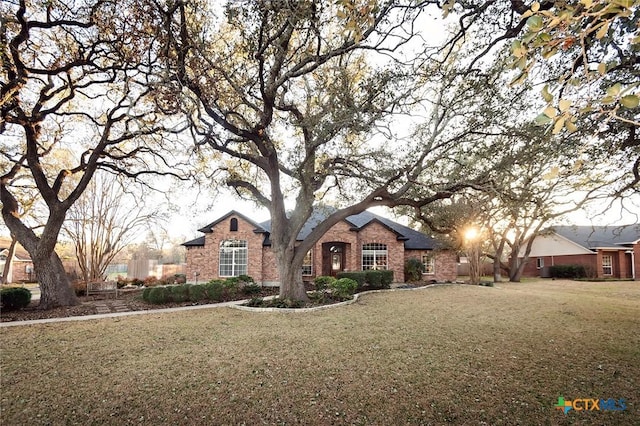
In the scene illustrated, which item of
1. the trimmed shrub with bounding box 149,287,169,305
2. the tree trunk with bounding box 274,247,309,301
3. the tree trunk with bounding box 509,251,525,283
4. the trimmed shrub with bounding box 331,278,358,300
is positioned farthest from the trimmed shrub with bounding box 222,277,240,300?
the tree trunk with bounding box 509,251,525,283

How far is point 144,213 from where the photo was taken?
61.8 feet

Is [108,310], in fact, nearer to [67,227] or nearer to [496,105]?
[67,227]

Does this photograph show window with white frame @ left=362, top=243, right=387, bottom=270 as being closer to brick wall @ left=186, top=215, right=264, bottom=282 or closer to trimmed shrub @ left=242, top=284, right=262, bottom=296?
brick wall @ left=186, top=215, right=264, bottom=282

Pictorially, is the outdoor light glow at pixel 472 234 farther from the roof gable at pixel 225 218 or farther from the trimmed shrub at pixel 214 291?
the trimmed shrub at pixel 214 291

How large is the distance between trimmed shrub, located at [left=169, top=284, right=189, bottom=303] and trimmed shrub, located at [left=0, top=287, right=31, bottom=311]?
465 centimetres

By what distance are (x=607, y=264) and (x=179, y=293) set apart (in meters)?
36.0

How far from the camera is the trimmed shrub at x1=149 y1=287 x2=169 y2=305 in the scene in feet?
41.1

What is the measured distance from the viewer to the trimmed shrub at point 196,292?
12969 mm

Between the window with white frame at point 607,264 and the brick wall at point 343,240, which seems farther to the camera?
the window with white frame at point 607,264

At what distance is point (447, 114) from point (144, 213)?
1721 centimetres

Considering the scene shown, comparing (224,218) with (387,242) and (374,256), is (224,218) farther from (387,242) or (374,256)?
(387,242)

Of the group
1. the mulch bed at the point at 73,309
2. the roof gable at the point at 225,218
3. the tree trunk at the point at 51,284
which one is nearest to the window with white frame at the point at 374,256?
the roof gable at the point at 225,218

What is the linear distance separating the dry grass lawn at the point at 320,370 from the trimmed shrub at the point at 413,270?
12836 millimetres

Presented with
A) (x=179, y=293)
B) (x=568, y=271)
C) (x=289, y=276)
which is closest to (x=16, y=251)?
(x=179, y=293)
